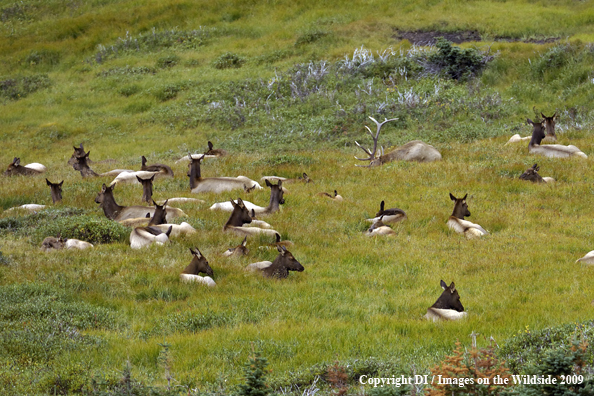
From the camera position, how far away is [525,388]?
4.50 meters

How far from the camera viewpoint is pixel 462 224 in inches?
461

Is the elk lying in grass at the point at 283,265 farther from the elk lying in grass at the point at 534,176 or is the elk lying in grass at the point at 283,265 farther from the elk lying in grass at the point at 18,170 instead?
the elk lying in grass at the point at 18,170

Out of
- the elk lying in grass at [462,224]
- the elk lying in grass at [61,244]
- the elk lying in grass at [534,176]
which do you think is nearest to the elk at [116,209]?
the elk lying in grass at [61,244]

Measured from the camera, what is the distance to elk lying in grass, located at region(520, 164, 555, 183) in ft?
48.2

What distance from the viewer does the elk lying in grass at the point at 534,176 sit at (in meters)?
14.7

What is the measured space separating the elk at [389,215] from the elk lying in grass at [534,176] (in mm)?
4177

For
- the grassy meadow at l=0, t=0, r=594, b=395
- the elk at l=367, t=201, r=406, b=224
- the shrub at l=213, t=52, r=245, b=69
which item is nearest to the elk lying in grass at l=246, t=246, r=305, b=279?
the grassy meadow at l=0, t=0, r=594, b=395

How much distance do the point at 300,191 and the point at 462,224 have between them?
179 inches

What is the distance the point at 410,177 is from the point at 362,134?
281 inches

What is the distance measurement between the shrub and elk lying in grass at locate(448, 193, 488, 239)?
22681 millimetres

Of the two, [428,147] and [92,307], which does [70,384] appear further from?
[428,147]

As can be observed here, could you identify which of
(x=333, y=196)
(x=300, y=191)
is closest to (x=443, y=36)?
(x=300, y=191)

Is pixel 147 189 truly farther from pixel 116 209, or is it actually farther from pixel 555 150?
pixel 555 150

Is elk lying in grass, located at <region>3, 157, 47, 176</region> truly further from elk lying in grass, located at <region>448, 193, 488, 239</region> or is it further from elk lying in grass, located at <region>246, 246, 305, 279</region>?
elk lying in grass, located at <region>448, 193, 488, 239</region>
